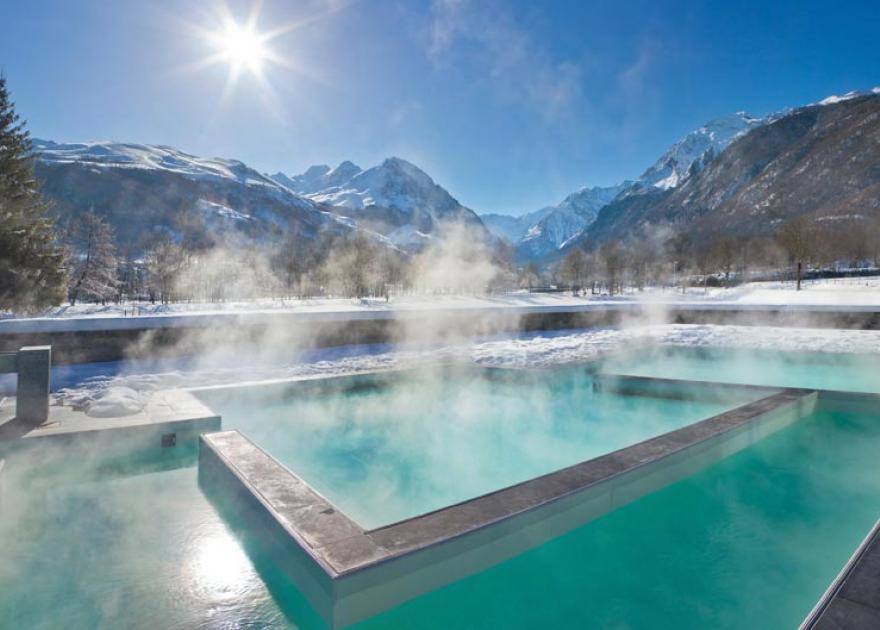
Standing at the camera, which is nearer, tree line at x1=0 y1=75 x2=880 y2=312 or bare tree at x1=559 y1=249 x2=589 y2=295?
tree line at x1=0 y1=75 x2=880 y2=312

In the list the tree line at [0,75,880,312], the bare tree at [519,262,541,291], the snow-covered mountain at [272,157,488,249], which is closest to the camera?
the tree line at [0,75,880,312]

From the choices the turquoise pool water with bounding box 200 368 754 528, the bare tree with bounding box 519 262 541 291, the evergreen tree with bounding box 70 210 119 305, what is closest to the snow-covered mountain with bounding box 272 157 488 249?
the bare tree with bounding box 519 262 541 291

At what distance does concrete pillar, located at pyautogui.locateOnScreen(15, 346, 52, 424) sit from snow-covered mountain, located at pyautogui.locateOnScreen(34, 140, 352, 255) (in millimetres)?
65818

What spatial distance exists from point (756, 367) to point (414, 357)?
5.40m

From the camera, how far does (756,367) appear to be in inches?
311

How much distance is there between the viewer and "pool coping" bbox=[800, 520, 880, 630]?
1475mm

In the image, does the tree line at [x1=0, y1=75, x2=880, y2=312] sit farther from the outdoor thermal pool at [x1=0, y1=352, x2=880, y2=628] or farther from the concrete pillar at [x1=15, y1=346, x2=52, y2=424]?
the outdoor thermal pool at [x1=0, y1=352, x2=880, y2=628]

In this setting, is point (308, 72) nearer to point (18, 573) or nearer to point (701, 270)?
point (18, 573)

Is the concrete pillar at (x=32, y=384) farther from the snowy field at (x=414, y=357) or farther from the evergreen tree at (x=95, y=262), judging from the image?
the evergreen tree at (x=95, y=262)

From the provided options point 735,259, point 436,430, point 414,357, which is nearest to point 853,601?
Answer: point 436,430

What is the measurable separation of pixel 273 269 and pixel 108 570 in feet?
162

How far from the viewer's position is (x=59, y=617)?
1916 millimetres

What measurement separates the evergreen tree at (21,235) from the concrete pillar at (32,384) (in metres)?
7.04

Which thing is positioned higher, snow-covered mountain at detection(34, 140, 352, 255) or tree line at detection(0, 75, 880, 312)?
snow-covered mountain at detection(34, 140, 352, 255)
